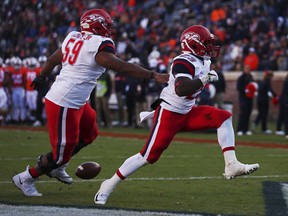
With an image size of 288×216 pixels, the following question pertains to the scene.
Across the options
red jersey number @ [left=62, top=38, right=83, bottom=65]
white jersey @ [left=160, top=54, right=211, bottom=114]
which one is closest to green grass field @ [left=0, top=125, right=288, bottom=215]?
white jersey @ [left=160, top=54, right=211, bottom=114]

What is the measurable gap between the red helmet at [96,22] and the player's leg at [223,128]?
1.17 metres

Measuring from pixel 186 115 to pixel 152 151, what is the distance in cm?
51

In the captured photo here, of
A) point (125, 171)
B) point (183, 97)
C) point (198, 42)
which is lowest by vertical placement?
point (125, 171)

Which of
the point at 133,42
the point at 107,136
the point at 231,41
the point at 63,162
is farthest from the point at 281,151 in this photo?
the point at 133,42

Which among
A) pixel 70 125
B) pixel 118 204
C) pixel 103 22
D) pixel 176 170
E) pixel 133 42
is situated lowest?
pixel 133 42

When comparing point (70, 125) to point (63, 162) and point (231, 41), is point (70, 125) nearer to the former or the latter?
point (63, 162)

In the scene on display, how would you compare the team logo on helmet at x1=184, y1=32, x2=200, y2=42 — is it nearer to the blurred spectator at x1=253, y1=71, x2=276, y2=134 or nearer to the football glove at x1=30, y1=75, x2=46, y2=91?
the football glove at x1=30, y1=75, x2=46, y2=91

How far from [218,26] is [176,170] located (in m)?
15.3

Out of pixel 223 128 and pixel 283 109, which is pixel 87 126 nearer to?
pixel 223 128

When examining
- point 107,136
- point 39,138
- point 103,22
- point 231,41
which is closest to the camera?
point 103,22

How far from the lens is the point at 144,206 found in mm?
7852

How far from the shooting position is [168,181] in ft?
32.4

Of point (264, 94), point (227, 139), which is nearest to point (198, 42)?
point (227, 139)

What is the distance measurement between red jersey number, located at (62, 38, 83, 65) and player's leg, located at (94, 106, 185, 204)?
967mm
